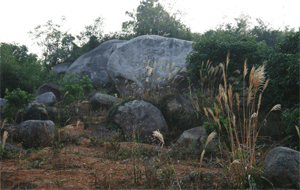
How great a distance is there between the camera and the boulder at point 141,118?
5.84 metres

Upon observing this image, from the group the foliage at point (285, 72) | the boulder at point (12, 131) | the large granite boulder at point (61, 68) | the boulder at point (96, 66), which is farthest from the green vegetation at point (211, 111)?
the large granite boulder at point (61, 68)

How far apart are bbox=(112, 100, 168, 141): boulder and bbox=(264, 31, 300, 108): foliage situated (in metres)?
2.87

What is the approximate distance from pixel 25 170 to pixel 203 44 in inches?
243

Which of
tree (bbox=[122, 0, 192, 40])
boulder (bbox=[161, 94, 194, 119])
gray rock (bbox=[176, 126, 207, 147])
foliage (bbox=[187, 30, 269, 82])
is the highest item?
tree (bbox=[122, 0, 192, 40])

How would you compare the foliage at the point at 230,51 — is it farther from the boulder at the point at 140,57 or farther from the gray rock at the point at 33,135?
the gray rock at the point at 33,135

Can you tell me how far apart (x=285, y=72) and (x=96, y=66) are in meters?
10.0

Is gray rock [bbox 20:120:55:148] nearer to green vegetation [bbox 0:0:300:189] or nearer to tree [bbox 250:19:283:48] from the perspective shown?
green vegetation [bbox 0:0:300:189]

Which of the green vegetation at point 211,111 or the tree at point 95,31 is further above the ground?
the tree at point 95,31

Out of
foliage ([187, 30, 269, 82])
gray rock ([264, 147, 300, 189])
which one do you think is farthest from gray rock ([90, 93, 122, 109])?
gray rock ([264, 147, 300, 189])

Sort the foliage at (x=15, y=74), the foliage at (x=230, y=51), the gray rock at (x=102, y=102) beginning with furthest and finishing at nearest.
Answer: the foliage at (x=15, y=74) < the gray rock at (x=102, y=102) < the foliage at (x=230, y=51)

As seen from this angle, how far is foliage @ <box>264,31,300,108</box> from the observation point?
15.1ft

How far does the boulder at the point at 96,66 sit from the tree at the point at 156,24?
9.08 ft

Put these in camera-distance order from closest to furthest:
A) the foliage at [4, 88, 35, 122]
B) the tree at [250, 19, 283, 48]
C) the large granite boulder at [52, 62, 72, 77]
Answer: the foliage at [4, 88, 35, 122], the tree at [250, 19, 283, 48], the large granite boulder at [52, 62, 72, 77]

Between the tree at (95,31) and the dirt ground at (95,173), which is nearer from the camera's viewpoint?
the dirt ground at (95,173)
